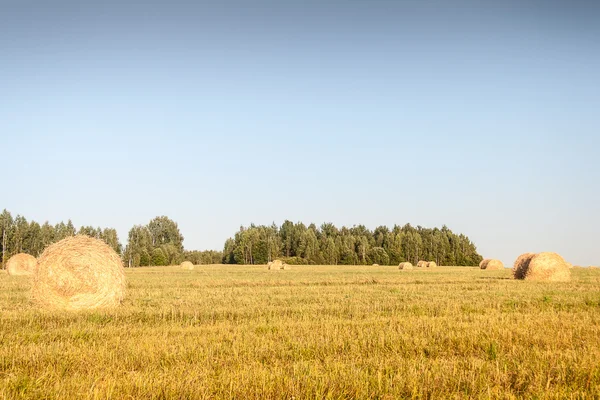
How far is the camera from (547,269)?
25.8 metres

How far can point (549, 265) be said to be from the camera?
2580 cm

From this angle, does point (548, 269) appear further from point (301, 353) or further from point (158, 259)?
point (158, 259)

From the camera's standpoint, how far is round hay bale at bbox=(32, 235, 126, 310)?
47.4ft

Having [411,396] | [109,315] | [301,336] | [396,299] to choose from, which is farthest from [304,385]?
[396,299]

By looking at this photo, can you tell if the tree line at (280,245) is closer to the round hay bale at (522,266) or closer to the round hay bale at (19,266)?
the round hay bale at (19,266)

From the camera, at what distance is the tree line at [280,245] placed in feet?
296

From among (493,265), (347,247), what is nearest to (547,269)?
(493,265)

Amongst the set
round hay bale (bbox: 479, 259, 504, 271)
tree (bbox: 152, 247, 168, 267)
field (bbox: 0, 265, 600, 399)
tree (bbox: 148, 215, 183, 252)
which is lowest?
round hay bale (bbox: 479, 259, 504, 271)

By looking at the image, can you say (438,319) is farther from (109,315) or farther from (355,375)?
(109,315)

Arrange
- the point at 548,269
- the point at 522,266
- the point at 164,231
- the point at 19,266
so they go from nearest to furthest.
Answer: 1. the point at 548,269
2. the point at 522,266
3. the point at 19,266
4. the point at 164,231

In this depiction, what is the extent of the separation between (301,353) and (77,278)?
33.8ft

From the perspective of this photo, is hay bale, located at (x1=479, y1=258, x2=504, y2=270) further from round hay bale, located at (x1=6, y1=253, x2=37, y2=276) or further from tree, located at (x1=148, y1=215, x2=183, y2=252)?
tree, located at (x1=148, y1=215, x2=183, y2=252)

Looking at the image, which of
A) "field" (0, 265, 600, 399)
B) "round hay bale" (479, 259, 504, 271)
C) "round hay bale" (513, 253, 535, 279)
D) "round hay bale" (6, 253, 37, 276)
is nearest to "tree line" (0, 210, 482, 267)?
"round hay bale" (479, 259, 504, 271)

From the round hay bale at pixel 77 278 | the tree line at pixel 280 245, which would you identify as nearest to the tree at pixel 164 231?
the tree line at pixel 280 245
